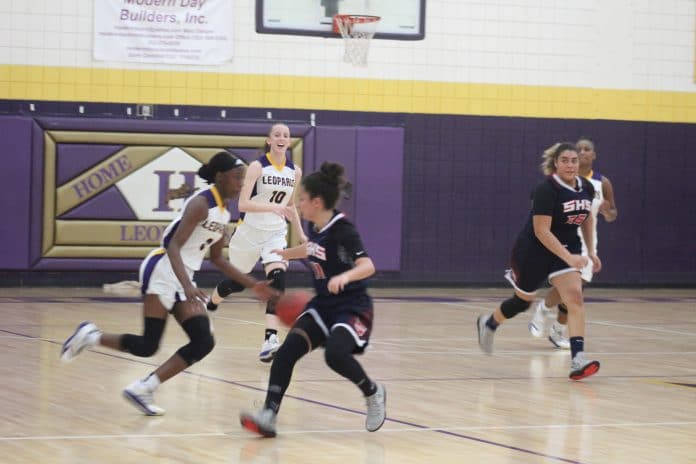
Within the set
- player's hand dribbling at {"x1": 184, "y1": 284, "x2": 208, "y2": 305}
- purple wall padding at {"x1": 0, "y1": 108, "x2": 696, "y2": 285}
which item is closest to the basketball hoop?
purple wall padding at {"x1": 0, "y1": 108, "x2": 696, "y2": 285}

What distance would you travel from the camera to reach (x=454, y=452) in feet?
20.7

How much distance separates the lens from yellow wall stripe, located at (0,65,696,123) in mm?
16375

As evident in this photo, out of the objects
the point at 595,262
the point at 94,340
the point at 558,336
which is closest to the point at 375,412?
the point at 94,340

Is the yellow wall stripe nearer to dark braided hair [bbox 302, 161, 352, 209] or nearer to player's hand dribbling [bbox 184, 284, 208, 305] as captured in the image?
player's hand dribbling [bbox 184, 284, 208, 305]

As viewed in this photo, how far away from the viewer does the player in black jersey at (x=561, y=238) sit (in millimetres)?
9352

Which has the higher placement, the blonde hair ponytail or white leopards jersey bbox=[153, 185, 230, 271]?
the blonde hair ponytail

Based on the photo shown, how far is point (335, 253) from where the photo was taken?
6.80 m

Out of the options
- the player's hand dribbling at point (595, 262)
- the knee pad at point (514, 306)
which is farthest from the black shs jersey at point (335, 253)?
the player's hand dribbling at point (595, 262)

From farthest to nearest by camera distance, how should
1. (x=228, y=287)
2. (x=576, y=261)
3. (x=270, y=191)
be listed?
(x=228, y=287)
(x=270, y=191)
(x=576, y=261)

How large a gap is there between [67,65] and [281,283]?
297 inches

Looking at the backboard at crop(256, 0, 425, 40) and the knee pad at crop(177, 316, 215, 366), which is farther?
the backboard at crop(256, 0, 425, 40)

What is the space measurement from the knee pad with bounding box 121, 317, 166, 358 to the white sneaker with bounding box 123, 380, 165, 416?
25cm

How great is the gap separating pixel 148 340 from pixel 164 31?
995 centimetres

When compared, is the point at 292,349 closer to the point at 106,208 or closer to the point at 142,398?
the point at 142,398
